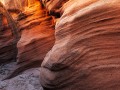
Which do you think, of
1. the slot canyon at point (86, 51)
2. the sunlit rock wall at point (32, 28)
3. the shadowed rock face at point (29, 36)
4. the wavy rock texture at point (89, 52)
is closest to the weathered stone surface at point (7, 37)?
the shadowed rock face at point (29, 36)

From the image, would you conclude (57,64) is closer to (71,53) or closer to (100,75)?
(71,53)

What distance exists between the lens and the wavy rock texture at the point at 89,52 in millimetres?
3529

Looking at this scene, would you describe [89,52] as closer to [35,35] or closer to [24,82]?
[24,82]

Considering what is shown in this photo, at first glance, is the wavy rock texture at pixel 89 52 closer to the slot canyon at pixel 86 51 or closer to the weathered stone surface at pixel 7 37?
the slot canyon at pixel 86 51

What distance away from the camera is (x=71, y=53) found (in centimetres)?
391

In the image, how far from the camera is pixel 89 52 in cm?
378

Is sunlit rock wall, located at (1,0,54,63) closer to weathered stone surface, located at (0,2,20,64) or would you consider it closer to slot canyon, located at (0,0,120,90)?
weathered stone surface, located at (0,2,20,64)

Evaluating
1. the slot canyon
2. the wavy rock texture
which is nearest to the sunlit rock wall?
the slot canyon

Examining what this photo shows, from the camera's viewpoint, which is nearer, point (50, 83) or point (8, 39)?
point (50, 83)

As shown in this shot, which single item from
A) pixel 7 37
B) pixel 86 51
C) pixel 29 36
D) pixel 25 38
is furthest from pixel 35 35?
pixel 86 51

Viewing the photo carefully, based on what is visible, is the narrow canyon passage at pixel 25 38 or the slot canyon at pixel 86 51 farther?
the narrow canyon passage at pixel 25 38

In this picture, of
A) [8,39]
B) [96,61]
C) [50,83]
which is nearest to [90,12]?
[96,61]

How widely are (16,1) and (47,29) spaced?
70.5 inches

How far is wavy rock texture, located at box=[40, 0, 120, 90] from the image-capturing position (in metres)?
3.53
